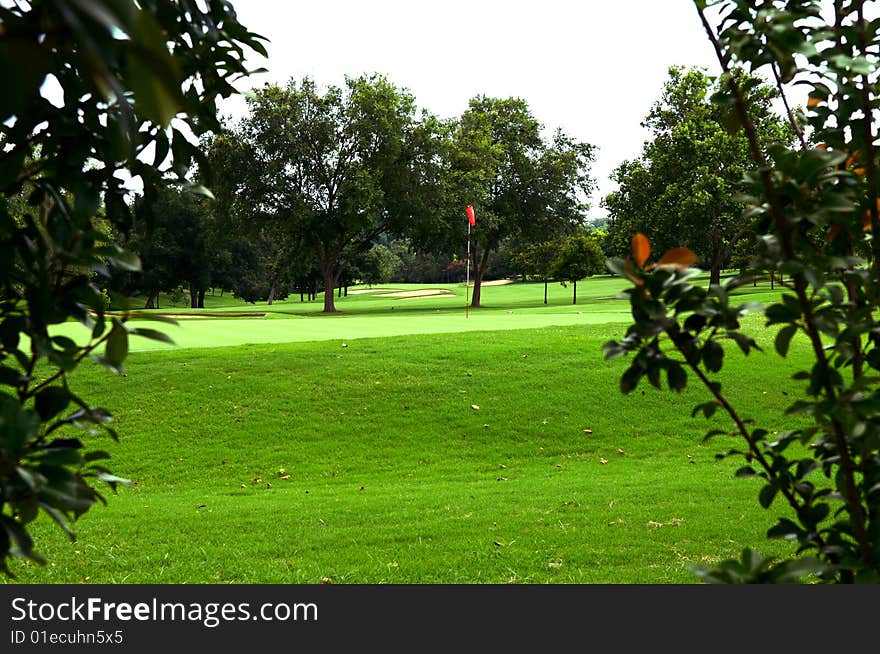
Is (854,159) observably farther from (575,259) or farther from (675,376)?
(575,259)

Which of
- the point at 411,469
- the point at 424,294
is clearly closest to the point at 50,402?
the point at 411,469

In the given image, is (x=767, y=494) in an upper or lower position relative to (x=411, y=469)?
upper

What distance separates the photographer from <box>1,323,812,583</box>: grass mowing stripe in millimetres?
4586

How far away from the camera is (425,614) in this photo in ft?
4.55

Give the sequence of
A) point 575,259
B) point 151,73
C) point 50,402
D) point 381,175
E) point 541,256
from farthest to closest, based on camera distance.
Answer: point 541,256, point 575,259, point 381,175, point 50,402, point 151,73

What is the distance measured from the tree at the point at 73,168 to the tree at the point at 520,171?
3396 centimetres

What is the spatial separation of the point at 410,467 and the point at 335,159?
26177mm

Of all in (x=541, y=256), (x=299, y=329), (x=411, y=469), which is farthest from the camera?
(x=541, y=256)

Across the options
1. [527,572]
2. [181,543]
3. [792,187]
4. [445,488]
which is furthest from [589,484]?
[792,187]

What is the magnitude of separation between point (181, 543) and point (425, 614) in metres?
4.09

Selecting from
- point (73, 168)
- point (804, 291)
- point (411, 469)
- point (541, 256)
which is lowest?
point (411, 469)

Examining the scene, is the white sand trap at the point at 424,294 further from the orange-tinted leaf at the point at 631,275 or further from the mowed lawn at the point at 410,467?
the orange-tinted leaf at the point at 631,275

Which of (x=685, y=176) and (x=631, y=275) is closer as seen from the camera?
(x=631, y=275)

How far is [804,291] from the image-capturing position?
53.5 inches
